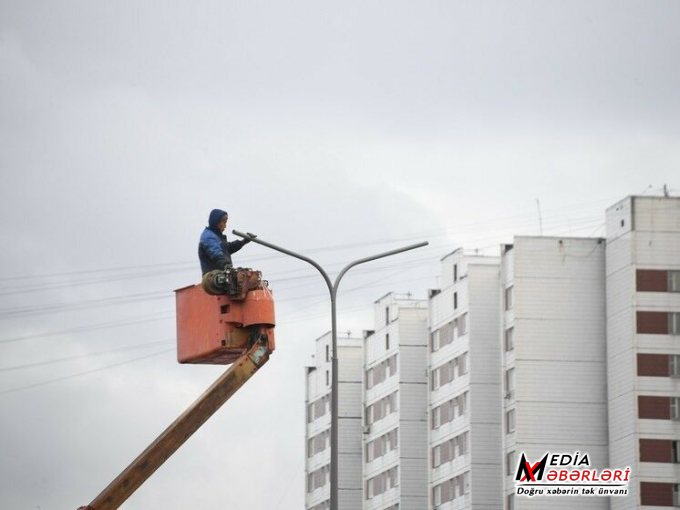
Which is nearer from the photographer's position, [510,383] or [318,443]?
[510,383]

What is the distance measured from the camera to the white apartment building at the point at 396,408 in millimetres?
142750

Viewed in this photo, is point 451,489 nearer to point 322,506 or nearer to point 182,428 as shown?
point 322,506

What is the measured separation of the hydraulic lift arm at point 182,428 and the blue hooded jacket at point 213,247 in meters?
1.64

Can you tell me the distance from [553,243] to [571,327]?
6154mm

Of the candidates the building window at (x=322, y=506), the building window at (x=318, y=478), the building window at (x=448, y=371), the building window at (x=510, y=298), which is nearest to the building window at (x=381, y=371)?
the building window at (x=448, y=371)

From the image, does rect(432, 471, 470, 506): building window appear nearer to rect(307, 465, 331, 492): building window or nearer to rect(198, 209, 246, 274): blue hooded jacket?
rect(307, 465, 331, 492): building window

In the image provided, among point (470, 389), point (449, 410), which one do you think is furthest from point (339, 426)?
point (470, 389)

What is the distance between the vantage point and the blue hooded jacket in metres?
30.3

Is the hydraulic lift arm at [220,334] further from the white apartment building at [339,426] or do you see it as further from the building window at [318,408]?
the building window at [318,408]

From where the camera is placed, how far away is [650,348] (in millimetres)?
112250

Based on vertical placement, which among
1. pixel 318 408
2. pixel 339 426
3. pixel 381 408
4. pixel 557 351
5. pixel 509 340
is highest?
pixel 509 340

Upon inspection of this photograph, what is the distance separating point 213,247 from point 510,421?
9061 cm

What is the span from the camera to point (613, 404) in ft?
377

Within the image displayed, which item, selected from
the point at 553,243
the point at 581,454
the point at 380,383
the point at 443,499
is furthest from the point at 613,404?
the point at 380,383
